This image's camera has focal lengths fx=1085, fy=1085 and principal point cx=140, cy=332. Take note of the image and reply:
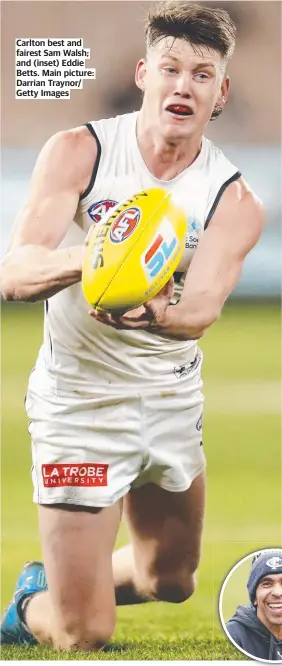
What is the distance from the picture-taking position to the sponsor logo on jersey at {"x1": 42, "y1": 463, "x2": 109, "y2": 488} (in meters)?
2.59

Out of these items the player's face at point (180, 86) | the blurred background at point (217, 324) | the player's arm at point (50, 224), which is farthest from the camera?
the blurred background at point (217, 324)

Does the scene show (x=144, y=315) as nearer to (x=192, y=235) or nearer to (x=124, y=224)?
(x=124, y=224)

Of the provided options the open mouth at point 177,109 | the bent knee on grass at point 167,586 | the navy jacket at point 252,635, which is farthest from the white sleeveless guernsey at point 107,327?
the navy jacket at point 252,635

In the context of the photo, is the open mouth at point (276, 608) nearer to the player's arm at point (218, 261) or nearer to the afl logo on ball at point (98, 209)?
the player's arm at point (218, 261)

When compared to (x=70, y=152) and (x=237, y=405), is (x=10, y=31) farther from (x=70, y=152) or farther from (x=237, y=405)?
(x=237, y=405)

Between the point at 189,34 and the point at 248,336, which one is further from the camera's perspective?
the point at 248,336

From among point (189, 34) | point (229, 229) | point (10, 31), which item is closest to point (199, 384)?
point (229, 229)

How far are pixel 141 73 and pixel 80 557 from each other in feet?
3.87

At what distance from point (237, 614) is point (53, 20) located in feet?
5.19

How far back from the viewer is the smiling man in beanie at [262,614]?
107 inches

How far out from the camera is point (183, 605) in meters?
2.83

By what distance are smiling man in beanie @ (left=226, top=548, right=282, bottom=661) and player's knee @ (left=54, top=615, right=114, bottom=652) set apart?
0.34 m

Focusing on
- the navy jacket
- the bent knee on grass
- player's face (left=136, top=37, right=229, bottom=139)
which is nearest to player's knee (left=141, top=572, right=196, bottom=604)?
the bent knee on grass

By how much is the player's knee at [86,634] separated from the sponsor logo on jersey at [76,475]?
1.08 feet
